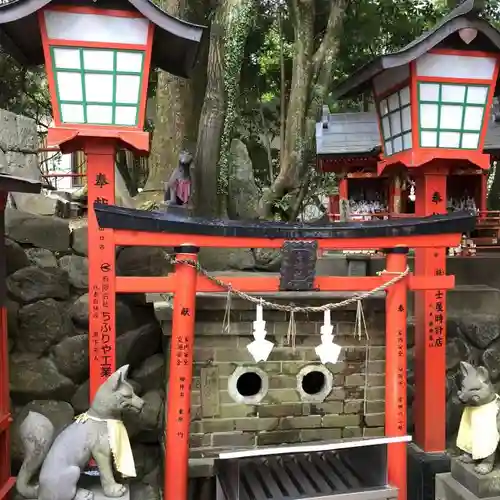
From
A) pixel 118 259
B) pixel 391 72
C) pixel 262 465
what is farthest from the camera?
pixel 118 259

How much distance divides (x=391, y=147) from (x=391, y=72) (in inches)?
37.8

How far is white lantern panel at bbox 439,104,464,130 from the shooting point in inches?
238

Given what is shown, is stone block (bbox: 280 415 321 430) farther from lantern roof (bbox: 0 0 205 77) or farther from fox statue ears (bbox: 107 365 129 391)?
lantern roof (bbox: 0 0 205 77)

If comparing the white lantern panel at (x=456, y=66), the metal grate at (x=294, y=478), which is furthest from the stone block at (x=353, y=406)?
the white lantern panel at (x=456, y=66)

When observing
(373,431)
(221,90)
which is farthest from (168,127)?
(373,431)

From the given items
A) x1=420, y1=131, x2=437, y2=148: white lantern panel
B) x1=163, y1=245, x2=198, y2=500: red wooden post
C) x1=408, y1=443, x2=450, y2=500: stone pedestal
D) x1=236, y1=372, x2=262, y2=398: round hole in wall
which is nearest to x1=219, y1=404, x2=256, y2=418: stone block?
x1=236, y1=372, x2=262, y2=398: round hole in wall

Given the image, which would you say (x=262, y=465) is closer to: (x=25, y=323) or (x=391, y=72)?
(x=25, y=323)

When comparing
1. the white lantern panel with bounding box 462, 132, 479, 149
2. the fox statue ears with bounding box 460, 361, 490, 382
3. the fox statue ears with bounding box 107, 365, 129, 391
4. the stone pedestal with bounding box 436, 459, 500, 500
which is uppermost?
the white lantern panel with bounding box 462, 132, 479, 149

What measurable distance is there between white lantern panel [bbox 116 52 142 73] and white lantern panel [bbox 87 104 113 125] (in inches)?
16.2

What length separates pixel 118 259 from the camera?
25.2 ft

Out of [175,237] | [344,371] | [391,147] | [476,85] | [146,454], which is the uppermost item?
[476,85]

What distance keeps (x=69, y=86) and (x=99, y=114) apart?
386 millimetres

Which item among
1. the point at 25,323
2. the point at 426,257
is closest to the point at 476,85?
the point at 426,257

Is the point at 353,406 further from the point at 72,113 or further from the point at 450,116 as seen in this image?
the point at 72,113
